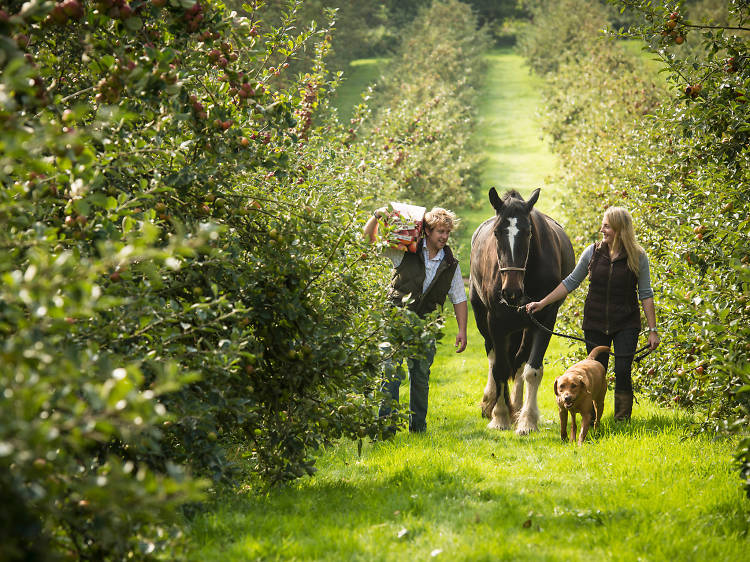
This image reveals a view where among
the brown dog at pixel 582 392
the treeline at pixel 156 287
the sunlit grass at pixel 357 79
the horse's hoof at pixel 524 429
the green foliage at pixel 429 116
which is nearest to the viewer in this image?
the treeline at pixel 156 287

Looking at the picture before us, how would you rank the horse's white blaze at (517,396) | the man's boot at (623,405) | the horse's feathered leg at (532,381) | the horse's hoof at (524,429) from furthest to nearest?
the horse's white blaze at (517,396) → the horse's feathered leg at (532,381) → the horse's hoof at (524,429) → the man's boot at (623,405)

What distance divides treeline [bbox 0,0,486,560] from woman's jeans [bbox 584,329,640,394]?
270 centimetres

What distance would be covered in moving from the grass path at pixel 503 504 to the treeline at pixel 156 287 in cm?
44

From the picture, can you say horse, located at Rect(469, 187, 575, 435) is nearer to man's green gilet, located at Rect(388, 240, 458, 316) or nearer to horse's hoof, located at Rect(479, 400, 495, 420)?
horse's hoof, located at Rect(479, 400, 495, 420)

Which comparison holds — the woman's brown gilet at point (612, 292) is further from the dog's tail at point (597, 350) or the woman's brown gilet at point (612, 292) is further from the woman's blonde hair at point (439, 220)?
the woman's blonde hair at point (439, 220)

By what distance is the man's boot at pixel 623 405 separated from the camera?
777 cm

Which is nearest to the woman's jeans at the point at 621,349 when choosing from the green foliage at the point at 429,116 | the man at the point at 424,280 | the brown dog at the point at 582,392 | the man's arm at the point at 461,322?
the brown dog at the point at 582,392

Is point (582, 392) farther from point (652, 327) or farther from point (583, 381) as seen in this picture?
point (652, 327)

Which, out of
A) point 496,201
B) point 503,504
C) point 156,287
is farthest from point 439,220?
point 156,287

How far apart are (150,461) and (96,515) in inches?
60.5

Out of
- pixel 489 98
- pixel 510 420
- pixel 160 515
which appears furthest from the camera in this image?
pixel 489 98

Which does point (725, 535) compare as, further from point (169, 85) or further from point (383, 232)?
point (169, 85)

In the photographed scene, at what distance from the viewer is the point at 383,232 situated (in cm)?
609

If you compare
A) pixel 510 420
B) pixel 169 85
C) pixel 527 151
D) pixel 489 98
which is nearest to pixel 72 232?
pixel 169 85
